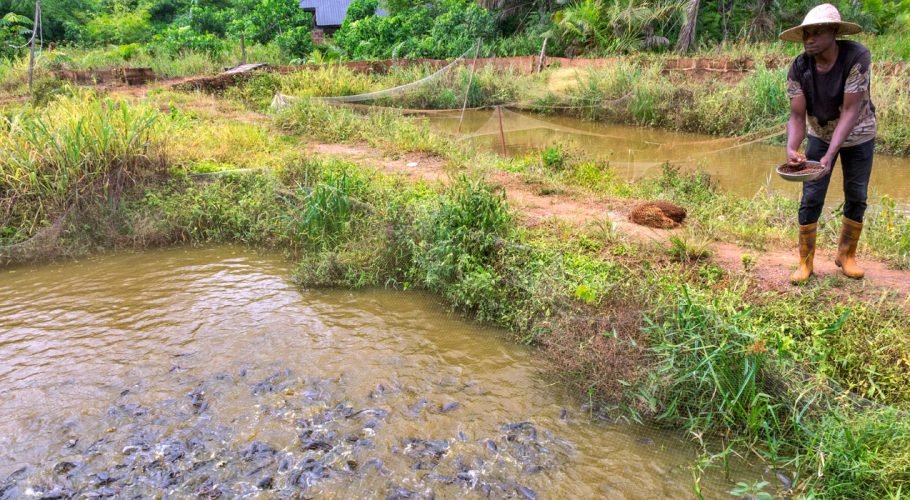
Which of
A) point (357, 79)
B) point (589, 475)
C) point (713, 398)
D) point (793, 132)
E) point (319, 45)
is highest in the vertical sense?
point (319, 45)

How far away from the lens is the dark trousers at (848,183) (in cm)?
329

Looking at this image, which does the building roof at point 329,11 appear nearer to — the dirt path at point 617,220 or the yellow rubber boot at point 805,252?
the dirt path at point 617,220

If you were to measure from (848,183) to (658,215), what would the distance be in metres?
1.39

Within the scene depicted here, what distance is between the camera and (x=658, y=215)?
4609 mm

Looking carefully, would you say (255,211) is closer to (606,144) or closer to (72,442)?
(72,442)

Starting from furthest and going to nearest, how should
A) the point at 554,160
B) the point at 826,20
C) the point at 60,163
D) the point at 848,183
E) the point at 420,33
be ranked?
the point at 420,33 < the point at 554,160 < the point at 60,163 < the point at 848,183 < the point at 826,20

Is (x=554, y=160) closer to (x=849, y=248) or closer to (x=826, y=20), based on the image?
(x=849, y=248)

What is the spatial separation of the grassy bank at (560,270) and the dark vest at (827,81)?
1.02m

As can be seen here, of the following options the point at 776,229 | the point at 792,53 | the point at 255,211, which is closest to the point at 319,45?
the point at 792,53

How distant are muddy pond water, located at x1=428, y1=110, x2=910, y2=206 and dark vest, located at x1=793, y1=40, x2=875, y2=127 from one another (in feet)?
11.5

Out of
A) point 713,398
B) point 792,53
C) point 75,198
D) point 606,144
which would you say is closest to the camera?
point 713,398

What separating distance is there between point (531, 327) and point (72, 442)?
8.39 ft

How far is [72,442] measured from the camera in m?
2.86

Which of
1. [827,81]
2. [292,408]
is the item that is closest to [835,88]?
[827,81]
